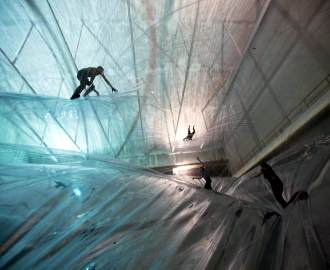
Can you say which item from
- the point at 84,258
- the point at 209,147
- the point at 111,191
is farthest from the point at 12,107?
the point at 209,147

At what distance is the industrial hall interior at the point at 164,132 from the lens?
2.47 ft

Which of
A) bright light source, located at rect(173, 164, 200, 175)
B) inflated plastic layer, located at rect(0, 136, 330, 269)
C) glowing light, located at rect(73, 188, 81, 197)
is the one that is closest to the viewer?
inflated plastic layer, located at rect(0, 136, 330, 269)

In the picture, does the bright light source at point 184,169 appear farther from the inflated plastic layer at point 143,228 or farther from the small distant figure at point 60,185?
the small distant figure at point 60,185

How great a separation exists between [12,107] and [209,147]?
5988 millimetres

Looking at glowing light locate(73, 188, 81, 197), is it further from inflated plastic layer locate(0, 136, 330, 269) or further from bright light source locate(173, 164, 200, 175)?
bright light source locate(173, 164, 200, 175)

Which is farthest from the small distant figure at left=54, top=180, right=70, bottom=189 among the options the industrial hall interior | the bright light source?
the bright light source

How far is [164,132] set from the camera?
5855mm

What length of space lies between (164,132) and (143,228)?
4962mm

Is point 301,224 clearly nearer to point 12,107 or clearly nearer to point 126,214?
point 126,214

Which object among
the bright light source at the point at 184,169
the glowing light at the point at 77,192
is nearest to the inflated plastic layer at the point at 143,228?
the glowing light at the point at 77,192

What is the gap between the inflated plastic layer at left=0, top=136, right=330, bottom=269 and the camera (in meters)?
0.66

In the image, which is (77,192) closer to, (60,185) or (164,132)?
(60,185)

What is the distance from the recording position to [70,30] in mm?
3273

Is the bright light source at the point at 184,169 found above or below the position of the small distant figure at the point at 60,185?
above
